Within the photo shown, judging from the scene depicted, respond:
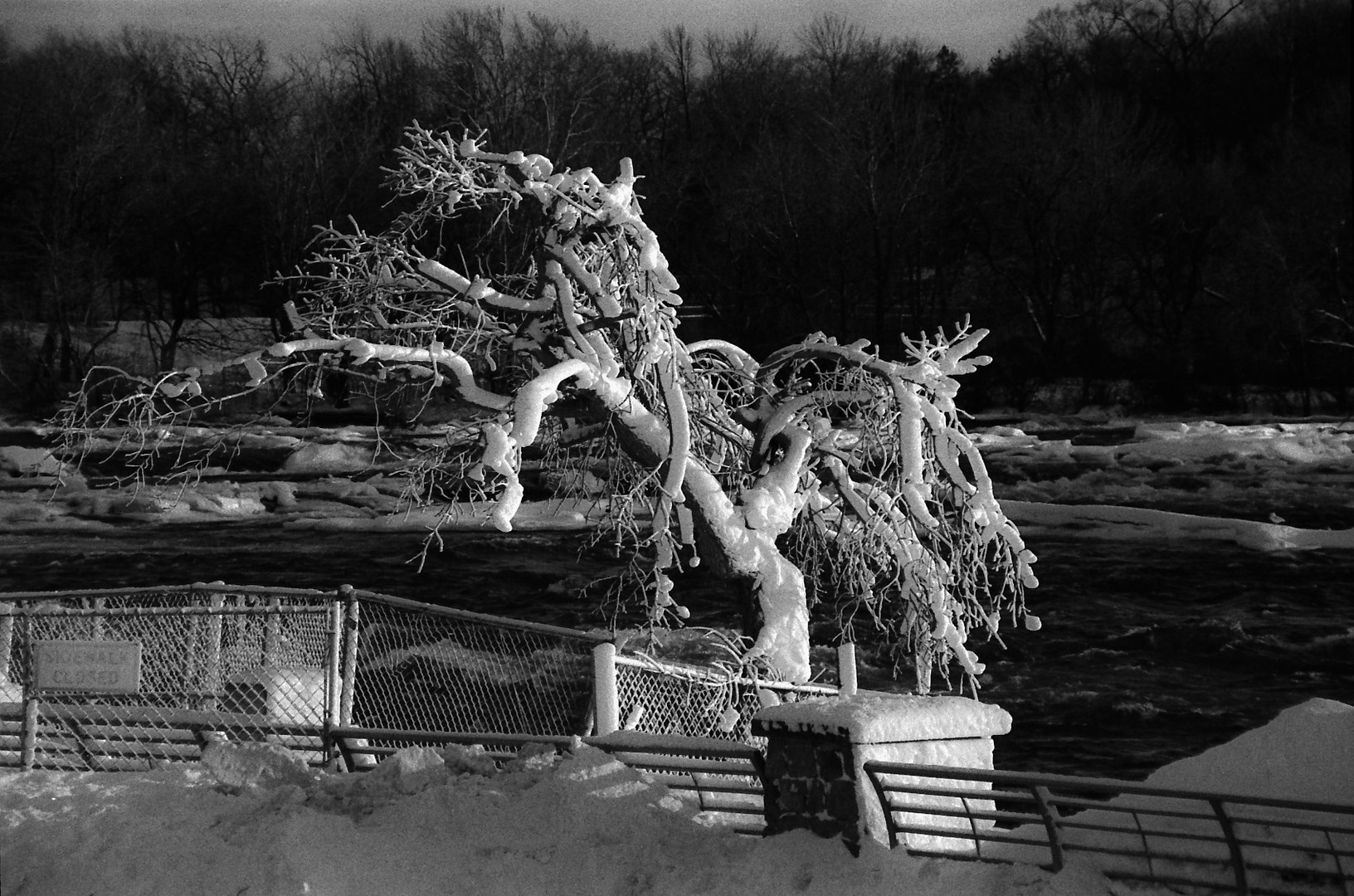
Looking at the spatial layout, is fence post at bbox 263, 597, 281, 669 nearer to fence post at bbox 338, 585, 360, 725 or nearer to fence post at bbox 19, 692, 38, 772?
fence post at bbox 338, 585, 360, 725

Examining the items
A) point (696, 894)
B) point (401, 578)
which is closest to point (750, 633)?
point (696, 894)

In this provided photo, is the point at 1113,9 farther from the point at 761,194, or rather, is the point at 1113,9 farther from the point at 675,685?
the point at 675,685

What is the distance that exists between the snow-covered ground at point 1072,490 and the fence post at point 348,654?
49.3ft

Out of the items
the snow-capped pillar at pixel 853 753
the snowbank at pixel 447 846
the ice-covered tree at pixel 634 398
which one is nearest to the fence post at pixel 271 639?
the ice-covered tree at pixel 634 398

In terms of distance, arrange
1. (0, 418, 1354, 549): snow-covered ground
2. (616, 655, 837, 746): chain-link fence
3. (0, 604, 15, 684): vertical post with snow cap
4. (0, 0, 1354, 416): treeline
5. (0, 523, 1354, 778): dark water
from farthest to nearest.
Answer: (0, 0, 1354, 416): treeline
(0, 418, 1354, 549): snow-covered ground
(0, 523, 1354, 778): dark water
(0, 604, 15, 684): vertical post with snow cap
(616, 655, 837, 746): chain-link fence

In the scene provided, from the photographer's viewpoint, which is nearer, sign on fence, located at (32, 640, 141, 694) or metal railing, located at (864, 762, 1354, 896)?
metal railing, located at (864, 762, 1354, 896)

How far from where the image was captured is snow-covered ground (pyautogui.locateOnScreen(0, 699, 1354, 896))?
6.03 meters

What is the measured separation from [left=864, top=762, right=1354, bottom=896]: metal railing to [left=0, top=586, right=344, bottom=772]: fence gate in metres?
4.19

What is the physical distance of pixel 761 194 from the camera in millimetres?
52750

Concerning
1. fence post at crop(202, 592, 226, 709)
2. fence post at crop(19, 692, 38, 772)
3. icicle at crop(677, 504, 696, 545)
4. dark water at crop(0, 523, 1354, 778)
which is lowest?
dark water at crop(0, 523, 1354, 778)

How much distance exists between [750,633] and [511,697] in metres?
4.17

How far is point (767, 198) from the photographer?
5325cm

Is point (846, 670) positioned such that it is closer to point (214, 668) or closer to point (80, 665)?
point (214, 668)

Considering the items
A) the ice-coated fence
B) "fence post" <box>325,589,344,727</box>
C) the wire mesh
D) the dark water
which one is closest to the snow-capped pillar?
Result: the ice-coated fence
